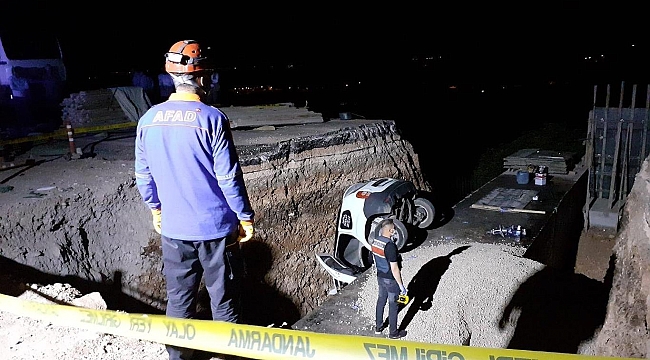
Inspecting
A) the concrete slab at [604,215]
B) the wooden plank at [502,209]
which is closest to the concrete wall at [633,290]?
the wooden plank at [502,209]

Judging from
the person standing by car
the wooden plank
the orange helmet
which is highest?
the orange helmet

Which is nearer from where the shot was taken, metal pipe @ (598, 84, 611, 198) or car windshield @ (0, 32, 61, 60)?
metal pipe @ (598, 84, 611, 198)

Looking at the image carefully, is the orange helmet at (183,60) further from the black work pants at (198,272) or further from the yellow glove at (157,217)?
the black work pants at (198,272)

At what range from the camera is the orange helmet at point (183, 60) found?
3137 millimetres

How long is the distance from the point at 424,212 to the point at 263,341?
6112 mm

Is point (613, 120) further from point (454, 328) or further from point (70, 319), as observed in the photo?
point (70, 319)

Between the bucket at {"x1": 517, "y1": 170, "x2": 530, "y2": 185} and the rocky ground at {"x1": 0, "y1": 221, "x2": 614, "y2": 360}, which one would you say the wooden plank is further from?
the rocky ground at {"x1": 0, "y1": 221, "x2": 614, "y2": 360}

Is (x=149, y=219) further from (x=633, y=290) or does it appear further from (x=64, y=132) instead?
(x=64, y=132)

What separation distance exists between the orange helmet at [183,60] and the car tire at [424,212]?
5687 millimetres

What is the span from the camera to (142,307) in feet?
21.0

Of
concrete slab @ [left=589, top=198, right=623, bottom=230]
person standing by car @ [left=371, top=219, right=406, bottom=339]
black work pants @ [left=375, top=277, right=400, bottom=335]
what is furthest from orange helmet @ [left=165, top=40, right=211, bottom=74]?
concrete slab @ [left=589, top=198, right=623, bottom=230]

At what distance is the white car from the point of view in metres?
6.91

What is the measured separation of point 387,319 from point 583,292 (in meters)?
2.89

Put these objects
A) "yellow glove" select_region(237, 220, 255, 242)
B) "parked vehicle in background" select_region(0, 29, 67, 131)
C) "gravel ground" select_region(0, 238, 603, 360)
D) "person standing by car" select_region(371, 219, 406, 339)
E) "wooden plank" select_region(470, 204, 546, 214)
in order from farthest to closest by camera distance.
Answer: "parked vehicle in background" select_region(0, 29, 67, 131)
"wooden plank" select_region(470, 204, 546, 214)
"person standing by car" select_region(371, 219, 406, 339)
"gravel ground" select_region(0, 238, 603, 360)
"yellow glove" select_region(237, 220, 255, 242)
